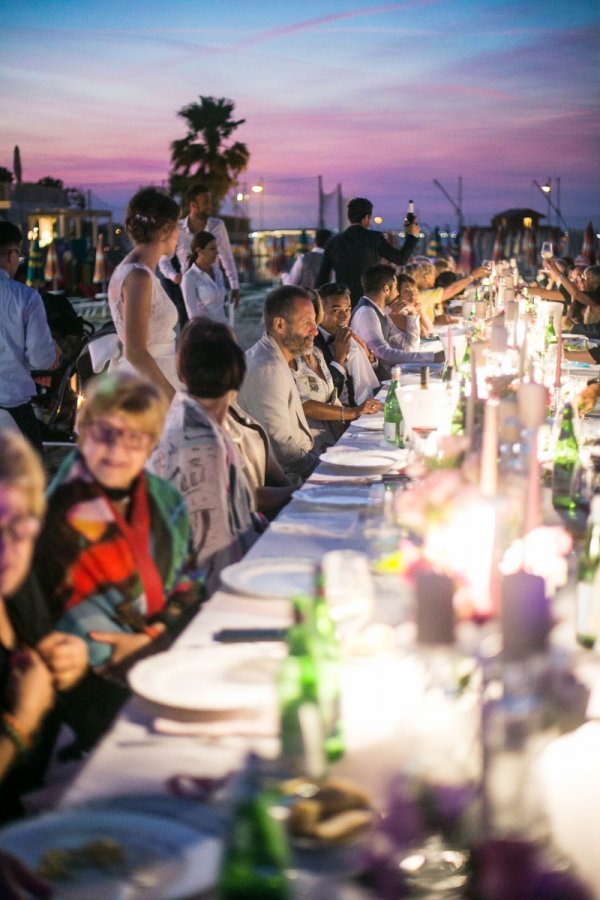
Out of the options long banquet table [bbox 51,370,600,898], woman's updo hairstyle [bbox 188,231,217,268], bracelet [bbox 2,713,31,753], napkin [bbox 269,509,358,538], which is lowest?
bracelet [bbox 2,713,31,753]

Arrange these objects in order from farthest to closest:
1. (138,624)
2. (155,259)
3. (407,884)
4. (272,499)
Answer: (155,259) < (272,499) < (138,624) < (407,884)

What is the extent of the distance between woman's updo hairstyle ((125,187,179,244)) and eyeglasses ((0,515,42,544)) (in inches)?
84.1

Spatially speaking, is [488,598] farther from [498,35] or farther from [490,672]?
[498,35]

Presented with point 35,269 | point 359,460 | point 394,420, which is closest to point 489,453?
point 359,460

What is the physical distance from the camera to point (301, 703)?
1305 millimetres

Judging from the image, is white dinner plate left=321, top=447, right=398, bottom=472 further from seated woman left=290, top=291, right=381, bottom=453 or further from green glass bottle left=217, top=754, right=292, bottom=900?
green glass bottle left=217, top=754, right=292, bottom=900

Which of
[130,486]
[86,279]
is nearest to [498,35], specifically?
[86,279]

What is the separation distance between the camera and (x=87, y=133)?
26.2 meters

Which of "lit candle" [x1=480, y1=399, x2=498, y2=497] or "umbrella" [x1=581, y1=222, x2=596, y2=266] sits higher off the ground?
"umbrella" [x1=581, y1=222, x2=596, y2=266]

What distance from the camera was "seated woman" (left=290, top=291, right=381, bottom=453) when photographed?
4.57 m

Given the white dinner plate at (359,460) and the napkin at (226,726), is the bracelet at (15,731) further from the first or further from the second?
the white dinner plate at (359,460)

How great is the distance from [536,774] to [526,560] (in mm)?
786

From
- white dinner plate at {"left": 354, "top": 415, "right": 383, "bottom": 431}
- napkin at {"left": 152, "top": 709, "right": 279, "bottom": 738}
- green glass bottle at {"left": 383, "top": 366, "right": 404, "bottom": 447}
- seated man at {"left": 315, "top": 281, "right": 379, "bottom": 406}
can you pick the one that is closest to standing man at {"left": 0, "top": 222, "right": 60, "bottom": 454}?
seated man at {"left": 315, "top": 281, "right": 379, "bottom": 406}

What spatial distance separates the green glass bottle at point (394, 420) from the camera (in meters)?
3.79
